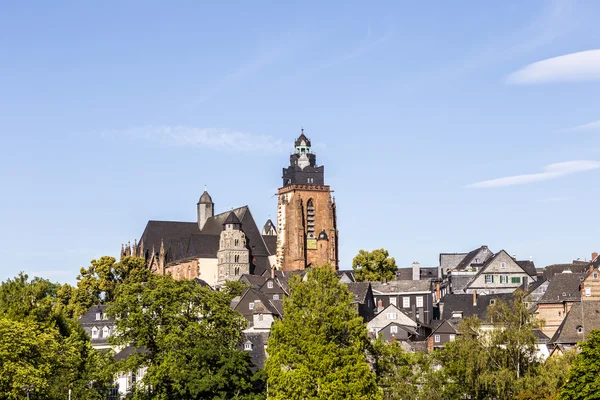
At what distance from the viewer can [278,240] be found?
18400cm

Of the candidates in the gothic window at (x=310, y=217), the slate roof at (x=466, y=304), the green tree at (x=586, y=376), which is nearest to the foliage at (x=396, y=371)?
the green tree at (x=586, y=376)

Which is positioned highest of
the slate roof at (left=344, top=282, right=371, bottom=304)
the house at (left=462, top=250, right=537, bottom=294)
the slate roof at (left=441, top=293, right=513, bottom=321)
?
the house at (left=462, top=250, right=537, bottom=294)

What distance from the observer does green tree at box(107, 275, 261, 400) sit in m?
85.6

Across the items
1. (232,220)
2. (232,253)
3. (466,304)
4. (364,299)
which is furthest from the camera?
(232,220)

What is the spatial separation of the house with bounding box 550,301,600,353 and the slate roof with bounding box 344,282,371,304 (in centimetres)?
3165

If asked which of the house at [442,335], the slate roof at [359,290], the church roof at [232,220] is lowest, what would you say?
the house at [442,335]

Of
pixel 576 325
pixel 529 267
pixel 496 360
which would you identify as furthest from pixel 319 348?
pixel 529 267

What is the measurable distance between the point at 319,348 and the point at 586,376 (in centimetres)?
1695

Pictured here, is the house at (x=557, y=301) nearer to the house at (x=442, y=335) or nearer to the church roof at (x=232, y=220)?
the house at (x=442, y=335)

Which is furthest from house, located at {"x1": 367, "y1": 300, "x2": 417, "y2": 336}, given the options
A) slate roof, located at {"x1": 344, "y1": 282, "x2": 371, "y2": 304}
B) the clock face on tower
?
the clock face on tower

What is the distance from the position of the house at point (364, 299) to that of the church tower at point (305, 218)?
38.5 m

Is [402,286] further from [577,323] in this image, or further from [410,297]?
[577,323]

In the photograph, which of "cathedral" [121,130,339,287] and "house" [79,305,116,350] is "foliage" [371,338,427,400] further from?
"cathedral" [121,130,339,287]

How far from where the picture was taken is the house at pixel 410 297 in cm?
13925
